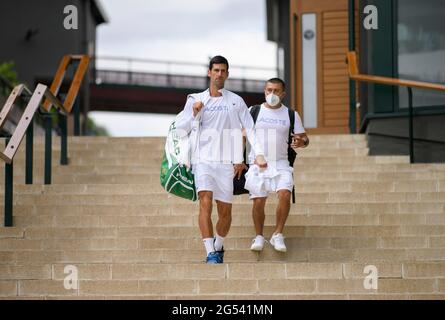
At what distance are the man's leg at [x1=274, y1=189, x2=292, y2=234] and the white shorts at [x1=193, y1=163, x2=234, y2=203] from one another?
0.52m

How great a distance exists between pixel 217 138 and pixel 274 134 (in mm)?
846

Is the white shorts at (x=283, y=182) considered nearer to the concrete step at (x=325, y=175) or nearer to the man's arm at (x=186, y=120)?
the man's arm at (x=186, y=120)

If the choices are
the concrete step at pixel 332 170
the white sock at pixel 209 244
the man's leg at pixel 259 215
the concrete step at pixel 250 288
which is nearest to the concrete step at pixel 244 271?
the concrete step at pixel 250 288

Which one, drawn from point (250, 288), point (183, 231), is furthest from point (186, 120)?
point (250, 288)

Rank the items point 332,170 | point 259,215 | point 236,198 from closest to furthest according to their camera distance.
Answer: point 259,215 → point 236,198 → point 332,170

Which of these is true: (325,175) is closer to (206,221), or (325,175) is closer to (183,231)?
(183,231)

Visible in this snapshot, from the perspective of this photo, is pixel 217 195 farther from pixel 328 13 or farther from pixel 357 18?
pixel 328 13

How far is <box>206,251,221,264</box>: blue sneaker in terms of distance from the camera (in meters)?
10.2

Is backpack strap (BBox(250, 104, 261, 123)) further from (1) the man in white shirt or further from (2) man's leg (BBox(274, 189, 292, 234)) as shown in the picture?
(2) man's leg (BBox(274, 189, 292, 234))

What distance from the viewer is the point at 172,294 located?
956cm

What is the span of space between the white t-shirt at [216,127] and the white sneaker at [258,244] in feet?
2.53

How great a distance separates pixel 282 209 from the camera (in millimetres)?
11000

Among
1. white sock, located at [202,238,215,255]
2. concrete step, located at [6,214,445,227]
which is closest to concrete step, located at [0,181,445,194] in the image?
concrete step, located at [6,214,445,227]
